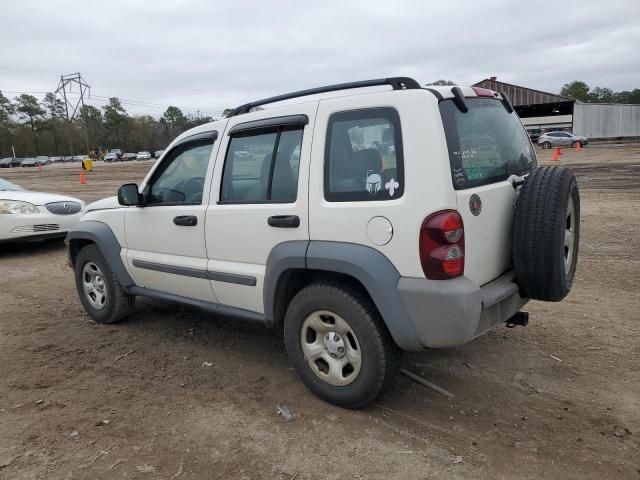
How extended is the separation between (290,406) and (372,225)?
1.36m

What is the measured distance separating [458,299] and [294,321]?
3.72 feet

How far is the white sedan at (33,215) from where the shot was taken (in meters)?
8.07

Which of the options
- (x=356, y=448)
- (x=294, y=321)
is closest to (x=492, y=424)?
(x=356, y=448)

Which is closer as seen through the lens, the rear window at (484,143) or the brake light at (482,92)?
the rear window at (484,143)

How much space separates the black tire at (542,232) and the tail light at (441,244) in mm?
523

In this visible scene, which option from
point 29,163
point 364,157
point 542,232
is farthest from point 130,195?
point 29,163

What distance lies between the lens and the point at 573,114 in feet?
176

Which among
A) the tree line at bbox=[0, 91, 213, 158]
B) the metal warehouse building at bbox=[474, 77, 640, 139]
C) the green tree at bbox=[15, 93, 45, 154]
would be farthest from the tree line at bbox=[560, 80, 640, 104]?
the green tree at bbox=[15, 93, 45, 154]

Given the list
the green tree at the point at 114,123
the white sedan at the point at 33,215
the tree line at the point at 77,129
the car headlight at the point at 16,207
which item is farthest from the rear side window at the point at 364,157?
the green tree at the point at 114,123

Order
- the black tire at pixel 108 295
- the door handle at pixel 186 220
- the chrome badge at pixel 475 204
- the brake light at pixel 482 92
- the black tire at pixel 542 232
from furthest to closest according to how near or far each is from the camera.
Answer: the black tire at pixel 108 295 < the door handle at pixel 186 220 < the brake light at pixel 482 92 < the black tire at pixel 542 232 < the chrome badge at pixel 475 204

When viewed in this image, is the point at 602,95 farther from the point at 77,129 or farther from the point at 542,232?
the point at 542,232

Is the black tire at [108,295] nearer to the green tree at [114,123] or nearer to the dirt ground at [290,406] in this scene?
the dirt ground at [290,406]

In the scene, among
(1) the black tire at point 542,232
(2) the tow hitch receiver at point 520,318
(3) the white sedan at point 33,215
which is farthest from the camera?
(3) the white sedan at point 33,215

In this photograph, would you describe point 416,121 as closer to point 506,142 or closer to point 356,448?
point 506,142
